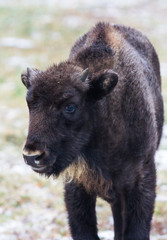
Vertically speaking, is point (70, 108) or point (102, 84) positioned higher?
point (102, 84)

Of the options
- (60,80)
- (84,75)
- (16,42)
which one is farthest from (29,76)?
(16,42)

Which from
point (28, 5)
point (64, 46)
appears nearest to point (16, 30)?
point (64, 46)

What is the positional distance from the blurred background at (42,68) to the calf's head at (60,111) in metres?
2.72

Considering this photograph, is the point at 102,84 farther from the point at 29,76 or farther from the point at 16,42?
the point at 16,42

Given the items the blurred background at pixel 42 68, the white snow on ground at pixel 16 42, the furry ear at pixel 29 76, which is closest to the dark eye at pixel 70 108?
the furry ear at pixel 29 76

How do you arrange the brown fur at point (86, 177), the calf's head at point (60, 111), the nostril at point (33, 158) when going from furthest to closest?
the brown fur at point (86, 177)
the calf's head at point (60, 111)
the nostril at point (33, 158)

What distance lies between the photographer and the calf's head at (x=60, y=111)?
489 cm

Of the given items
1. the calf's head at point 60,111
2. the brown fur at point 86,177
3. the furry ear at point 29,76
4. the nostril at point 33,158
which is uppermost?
the furry ear at point 29,76

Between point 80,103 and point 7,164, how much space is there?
5.92 meters

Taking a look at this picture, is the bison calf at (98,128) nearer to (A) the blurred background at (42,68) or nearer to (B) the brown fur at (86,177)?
(B) the brown fur at (86,177)

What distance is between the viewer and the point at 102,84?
5363mm

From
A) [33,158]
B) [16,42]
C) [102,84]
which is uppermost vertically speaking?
[16,42]

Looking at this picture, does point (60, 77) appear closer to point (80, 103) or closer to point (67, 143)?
point (80, 103)

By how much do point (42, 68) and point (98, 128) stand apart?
15.8 meters
